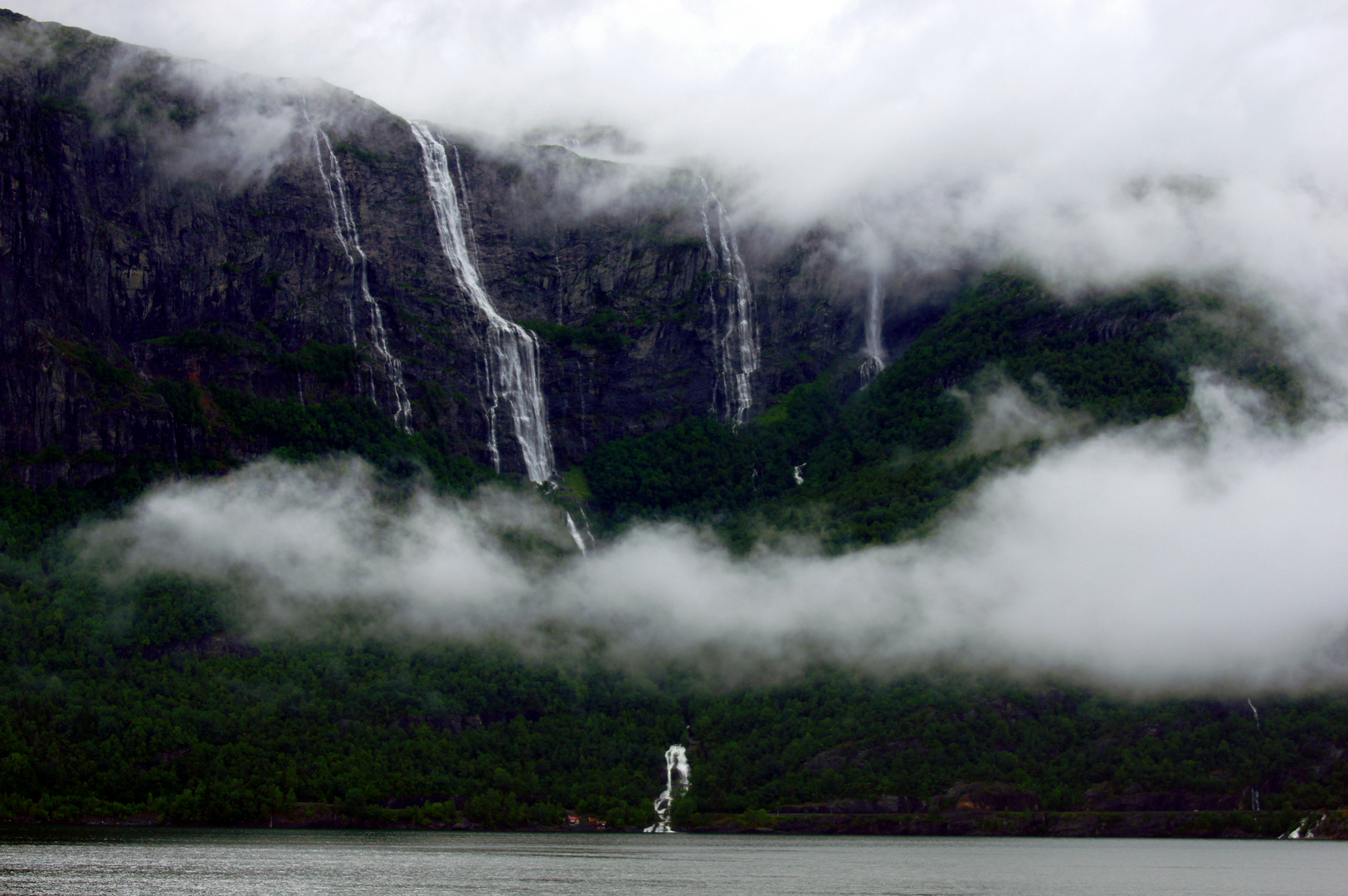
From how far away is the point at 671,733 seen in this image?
7023 inches

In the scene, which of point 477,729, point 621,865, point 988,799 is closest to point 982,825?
point 988,799

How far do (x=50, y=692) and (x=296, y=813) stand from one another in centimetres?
3010

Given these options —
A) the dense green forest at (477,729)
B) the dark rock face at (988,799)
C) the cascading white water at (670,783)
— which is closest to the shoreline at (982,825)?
the dark rock face at (988,799)

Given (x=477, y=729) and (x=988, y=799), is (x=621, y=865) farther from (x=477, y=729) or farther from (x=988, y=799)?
(x=988, y=799)

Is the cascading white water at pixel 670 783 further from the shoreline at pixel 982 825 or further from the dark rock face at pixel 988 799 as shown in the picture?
the dark rock face at pixel 988 799

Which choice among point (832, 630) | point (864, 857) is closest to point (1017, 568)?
point (832, 630)

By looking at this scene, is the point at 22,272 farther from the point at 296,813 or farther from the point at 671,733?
the point at 671,733

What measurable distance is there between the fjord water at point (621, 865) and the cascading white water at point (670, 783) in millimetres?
16879

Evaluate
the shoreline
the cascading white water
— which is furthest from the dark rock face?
the cascading white water

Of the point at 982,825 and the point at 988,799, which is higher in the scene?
the point at 988,799

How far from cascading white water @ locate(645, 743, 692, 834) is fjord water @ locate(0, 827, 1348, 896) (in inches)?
Result: 665

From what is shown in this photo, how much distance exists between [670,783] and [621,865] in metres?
61.1

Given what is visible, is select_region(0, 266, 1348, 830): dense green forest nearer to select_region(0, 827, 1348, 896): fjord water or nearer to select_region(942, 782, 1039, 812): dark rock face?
select_region(942, 782, 1039, 812): dark rock face

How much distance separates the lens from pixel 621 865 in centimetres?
11331
